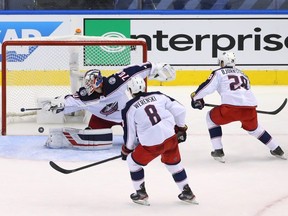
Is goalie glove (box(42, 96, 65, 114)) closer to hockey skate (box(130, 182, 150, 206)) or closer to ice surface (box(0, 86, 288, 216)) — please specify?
ice surface (box(0, 86, 288, 216))

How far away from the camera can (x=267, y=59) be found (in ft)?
30.6

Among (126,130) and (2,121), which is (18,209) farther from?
(2,121)

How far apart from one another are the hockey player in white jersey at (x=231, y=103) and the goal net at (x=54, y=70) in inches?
45.1

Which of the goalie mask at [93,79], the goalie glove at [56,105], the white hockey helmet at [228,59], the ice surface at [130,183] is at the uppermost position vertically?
the white hockey helmet at [228,59]

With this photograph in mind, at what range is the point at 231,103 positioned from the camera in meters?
4.66

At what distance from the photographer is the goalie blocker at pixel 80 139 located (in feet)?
16.3

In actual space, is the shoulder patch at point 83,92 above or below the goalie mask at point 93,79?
below

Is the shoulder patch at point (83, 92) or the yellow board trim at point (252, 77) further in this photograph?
the yellow board trim at point (252, 77)

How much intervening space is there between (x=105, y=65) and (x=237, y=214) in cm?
338

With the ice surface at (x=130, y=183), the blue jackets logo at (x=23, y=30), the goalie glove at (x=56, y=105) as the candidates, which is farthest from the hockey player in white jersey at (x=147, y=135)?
the blue jackets logo at (x=23, y=30)

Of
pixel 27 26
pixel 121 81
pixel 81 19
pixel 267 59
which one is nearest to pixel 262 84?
pixel 267 59

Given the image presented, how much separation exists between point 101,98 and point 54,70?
1050 mm

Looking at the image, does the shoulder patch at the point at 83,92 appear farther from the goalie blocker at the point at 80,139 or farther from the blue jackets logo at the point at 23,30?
the blue jackets logo at the point at 23,30

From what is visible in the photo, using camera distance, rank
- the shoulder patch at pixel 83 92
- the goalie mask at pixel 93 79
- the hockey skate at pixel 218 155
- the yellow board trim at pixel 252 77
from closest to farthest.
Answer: the hockey skate at pixel 218 155, the goalie mask at pixel 93 79, the shoulder patch at pixel 83 92, the yellow board trim at pixel 252 77
